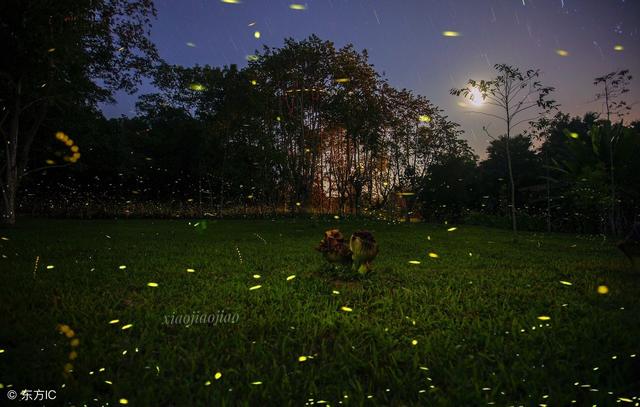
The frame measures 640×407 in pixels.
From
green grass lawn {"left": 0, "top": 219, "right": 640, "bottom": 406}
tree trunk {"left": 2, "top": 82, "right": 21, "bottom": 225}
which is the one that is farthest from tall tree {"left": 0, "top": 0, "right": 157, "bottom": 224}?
green grass lawn {"left": 0, "top": 219, "right": 640, "bottom": 406}

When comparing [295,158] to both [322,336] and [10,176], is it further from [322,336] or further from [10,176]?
[322,336]

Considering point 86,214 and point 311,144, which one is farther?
point 311,144

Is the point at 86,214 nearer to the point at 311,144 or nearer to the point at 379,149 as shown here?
the point at 311,144

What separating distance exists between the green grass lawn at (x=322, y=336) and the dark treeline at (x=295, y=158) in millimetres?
16157

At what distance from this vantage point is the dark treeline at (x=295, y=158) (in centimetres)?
2164

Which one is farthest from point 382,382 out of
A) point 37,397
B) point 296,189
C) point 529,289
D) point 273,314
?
point 296,189

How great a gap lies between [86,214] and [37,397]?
23.2 meters

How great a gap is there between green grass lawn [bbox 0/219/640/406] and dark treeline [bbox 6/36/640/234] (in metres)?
16.2

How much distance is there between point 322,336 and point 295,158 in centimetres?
2275

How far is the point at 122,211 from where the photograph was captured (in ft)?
74.5

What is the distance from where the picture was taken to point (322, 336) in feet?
11.8

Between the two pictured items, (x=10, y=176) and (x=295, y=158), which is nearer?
(x=10, y=176)

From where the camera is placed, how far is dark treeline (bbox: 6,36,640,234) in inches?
852

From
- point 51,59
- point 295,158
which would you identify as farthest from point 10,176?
point 295,158
